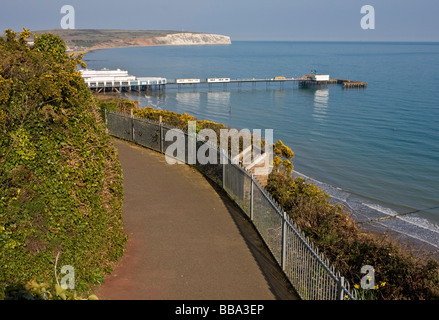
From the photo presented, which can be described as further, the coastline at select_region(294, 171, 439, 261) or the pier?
the pier

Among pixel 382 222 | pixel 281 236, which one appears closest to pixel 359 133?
pixel 382 222

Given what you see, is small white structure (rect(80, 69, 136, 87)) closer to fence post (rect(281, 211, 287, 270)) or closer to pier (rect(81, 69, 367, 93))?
pier (rect(81, 69, 367, 93))

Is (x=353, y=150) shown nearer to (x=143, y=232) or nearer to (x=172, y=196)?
(x=172, y=196)

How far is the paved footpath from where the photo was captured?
7.53 metres

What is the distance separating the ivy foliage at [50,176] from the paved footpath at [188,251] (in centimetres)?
80

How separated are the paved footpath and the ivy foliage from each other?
2.62ft

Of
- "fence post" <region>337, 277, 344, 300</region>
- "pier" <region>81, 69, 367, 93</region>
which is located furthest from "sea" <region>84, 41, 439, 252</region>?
"fence post" <region>337, 277, 344, 300</region>

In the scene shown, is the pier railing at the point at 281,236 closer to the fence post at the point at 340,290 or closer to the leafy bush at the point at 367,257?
the fence post at the point at 340,290

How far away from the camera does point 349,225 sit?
10258mm

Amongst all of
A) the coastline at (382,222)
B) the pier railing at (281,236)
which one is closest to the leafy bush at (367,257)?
the pier railing at (281,236)

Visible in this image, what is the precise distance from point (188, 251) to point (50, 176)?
3.37m

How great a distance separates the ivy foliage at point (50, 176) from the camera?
644 cm
